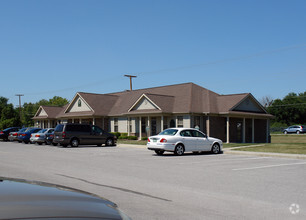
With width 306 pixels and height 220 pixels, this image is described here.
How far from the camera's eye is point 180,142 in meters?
20.4

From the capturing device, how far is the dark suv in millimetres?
28547

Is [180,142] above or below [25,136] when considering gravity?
above

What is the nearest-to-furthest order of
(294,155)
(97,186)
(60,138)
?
1. (97,186)
2. (294,155)
3. (60,138)

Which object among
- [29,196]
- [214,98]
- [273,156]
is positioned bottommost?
[273,156]

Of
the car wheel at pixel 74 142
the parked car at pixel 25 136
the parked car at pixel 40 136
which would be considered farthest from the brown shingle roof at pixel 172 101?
the car wheel at pixel 74 142

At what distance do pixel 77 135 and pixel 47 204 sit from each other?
26.8 meters

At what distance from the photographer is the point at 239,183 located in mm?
10406

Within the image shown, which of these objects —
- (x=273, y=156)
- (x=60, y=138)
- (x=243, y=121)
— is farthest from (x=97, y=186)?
(x=243, y=121)

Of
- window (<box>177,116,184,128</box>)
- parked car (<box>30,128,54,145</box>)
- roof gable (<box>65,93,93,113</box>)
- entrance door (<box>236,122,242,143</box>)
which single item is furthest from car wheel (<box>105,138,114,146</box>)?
entrance door (<box>236,122,242,143</box>)

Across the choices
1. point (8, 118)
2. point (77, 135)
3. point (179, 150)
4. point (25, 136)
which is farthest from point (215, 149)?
point (8, 118)

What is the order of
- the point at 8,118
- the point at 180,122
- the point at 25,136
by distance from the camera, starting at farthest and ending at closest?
1. the point at 8,118
2. the point at 180,122
3. the point at 25,136

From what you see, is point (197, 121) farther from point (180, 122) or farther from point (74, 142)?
point (74, 142)

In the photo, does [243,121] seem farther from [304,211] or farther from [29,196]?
[29,196]

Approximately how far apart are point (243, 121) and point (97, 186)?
28.9 metres
